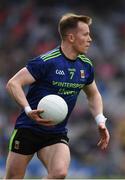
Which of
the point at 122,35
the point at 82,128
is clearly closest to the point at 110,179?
the point at 82,128

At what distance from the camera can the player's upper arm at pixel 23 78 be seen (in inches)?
330

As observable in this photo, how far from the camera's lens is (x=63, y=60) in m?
8.67

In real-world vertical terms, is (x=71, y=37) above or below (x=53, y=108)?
above

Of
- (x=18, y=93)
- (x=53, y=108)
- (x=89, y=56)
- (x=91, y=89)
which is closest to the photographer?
(x=53, y=108)

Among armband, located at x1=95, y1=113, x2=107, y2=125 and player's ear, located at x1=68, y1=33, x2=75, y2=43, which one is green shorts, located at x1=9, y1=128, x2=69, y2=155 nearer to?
armband, located at x1=95, y1=113, x2=107, y2=125

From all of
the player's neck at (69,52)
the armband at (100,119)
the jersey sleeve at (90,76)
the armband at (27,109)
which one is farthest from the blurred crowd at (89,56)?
the armband at (27,109)

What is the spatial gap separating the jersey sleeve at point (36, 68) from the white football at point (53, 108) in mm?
353

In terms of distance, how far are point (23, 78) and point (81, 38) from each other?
84 cm

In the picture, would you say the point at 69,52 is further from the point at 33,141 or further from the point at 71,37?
the point at 33,141

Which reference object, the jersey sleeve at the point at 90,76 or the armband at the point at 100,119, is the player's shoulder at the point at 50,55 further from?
the armband at the point at 100,119

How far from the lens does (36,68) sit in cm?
845

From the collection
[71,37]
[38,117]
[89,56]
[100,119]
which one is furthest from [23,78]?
[89,56]

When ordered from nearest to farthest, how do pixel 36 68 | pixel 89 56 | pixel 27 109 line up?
pixel 27 109 < pixel 36 68 < pixel 89 56

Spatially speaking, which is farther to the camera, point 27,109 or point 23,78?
point 23,78
